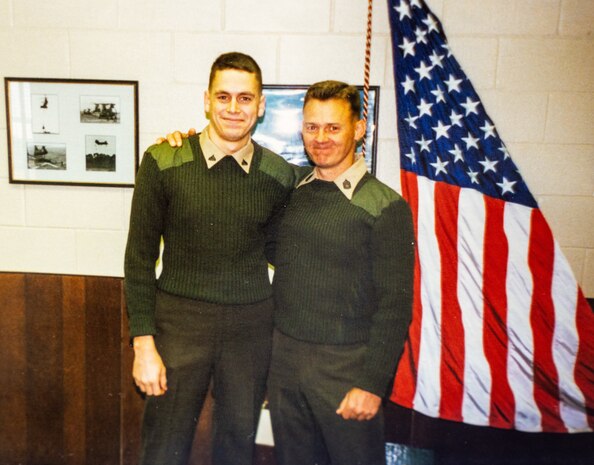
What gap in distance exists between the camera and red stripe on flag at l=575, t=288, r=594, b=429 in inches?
74.4

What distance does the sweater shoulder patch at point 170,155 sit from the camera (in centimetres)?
151

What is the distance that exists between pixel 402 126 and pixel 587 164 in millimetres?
803

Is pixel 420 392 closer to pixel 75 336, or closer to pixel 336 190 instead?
pixel 336 190

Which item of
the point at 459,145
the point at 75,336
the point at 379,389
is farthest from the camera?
the point at 75,336

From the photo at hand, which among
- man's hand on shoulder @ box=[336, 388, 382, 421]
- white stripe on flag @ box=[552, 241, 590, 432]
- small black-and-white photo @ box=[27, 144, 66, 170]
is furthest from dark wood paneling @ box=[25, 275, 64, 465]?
white stripe on flag @ box=[552, 241, 590, 432]

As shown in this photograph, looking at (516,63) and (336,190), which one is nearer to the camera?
(336,190)

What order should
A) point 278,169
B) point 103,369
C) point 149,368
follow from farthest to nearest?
point 103,369 < point 278,169 < point 149,368

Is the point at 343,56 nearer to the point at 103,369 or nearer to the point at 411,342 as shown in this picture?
the point at 411,342

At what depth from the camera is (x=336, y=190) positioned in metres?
1.56

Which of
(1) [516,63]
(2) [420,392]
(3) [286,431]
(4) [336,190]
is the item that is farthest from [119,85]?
(2) [420,392]

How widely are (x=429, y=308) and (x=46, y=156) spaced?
1798 millimetres

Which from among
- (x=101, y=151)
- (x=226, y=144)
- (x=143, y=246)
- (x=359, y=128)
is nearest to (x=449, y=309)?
(x=359, y=128)

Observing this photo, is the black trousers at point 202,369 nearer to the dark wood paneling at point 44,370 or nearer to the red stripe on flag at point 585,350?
the dark wood paneling at point 44,370

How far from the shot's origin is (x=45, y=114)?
2014 mm
